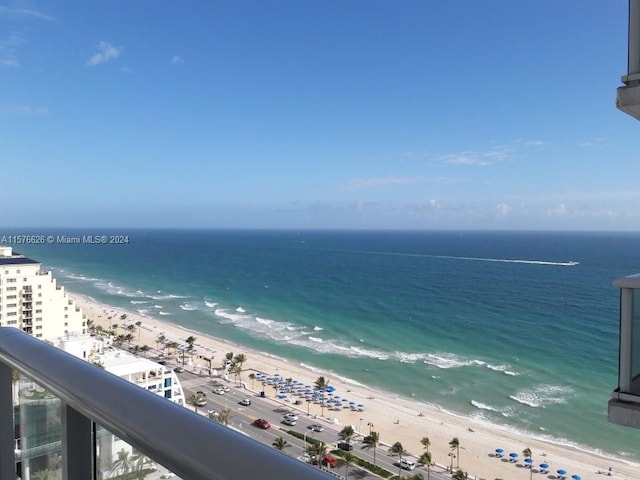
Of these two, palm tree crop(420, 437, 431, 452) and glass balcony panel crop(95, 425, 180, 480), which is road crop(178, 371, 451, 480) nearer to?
palm tree crop(420, 437, 431, 452)

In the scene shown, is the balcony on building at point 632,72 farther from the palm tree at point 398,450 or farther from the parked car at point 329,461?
the palm tree at point 398,450

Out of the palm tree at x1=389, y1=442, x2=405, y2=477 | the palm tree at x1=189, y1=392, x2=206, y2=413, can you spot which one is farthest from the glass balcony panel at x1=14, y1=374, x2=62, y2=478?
the palm tree at x1=189, y1=392, x2=206, y2=413

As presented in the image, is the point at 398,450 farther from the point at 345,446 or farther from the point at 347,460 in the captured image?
the point at 347,460

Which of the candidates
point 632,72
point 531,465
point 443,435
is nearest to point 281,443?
point 443,435

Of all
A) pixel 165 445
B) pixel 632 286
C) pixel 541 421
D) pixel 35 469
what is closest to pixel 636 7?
pixel 632 286

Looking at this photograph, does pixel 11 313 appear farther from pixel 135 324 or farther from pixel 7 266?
pixel 135 324

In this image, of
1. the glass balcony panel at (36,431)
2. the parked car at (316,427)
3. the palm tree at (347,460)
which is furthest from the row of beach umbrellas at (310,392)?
the glass balcony panel at (36,431)
